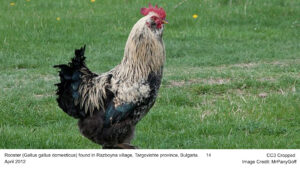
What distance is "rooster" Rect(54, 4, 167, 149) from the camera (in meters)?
6.23

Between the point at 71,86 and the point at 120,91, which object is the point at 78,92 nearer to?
the point at 71,86

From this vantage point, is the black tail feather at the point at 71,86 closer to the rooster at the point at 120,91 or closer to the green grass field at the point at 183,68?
the rooster at the point at 120,91

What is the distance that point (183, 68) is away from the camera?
11.8 meters

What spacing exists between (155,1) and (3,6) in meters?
4.39

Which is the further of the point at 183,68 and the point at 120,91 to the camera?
the point at 183,68

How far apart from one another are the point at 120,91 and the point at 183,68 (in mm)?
5580

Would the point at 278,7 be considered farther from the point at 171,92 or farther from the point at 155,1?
the point at 171,92

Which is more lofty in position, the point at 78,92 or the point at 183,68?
the point at 78,92

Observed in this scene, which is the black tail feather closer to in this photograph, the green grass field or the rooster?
the rooster

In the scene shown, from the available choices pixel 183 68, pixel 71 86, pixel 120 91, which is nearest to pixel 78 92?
pixel 71 86

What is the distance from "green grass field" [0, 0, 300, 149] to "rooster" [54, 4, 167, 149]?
967 mm

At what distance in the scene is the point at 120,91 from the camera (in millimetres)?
6293

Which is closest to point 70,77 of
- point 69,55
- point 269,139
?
point 269,139

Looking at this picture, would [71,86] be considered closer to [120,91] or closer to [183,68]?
[120,91]
